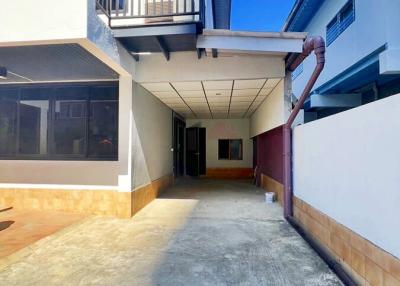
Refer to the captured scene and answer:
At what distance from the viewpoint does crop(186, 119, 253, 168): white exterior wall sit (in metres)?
11.8

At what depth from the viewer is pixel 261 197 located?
7.07 m

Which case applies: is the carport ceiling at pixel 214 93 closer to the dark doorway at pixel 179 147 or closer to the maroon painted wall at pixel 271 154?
the maroon painted wall at pixel 271 154

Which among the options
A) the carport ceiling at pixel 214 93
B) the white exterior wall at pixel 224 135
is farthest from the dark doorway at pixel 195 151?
the carport ceiling at pixel 214 93

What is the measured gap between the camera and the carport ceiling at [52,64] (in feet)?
13.3

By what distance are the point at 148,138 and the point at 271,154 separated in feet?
11.3

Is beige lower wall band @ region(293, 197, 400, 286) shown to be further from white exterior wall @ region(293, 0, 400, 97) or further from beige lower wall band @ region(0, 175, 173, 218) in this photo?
white exterior wall @ region(293, 0, 400, 97)

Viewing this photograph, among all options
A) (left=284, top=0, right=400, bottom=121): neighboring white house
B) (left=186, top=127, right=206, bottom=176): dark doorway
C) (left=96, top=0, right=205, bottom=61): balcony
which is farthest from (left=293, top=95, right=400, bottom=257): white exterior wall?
(left=186, top=127, right=206, bottom=176): dark doorway

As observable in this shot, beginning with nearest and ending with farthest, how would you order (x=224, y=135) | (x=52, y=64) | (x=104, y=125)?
(x=52, y=64)
(x=104, y=125)
(x=224, y=135)

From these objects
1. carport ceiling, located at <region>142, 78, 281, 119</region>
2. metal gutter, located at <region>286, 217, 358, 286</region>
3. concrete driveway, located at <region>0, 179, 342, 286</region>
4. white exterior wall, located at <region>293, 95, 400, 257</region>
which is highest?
carport ceiling, located at <region>142, 78, 281, 119</region>

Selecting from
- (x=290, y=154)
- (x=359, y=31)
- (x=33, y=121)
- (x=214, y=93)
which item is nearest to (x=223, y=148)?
(x=214, y=93)

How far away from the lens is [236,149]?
11898 mm

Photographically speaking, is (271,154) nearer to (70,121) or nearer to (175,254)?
(175,254)

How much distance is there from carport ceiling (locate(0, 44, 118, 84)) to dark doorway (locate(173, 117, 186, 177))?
15.4 ft

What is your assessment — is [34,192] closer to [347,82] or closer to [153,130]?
[153,130]
